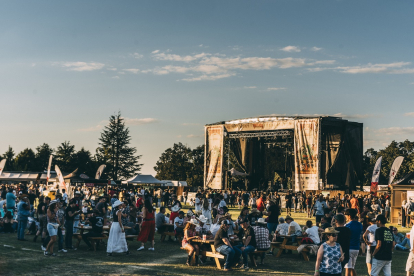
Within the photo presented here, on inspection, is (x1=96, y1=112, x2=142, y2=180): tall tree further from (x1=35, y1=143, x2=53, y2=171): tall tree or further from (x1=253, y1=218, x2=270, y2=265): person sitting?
(x1=253, y1=218, x2=270, y2=265): person sitting

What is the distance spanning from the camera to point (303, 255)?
12.0 m

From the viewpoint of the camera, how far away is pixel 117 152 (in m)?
82.9

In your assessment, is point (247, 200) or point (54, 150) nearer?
point (247, 200)

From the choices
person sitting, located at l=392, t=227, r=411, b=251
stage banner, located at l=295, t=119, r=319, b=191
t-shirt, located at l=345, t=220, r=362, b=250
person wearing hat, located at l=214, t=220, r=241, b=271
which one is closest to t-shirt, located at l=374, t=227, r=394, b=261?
t-shirt, located at l=345, t=220, r=362, b=250

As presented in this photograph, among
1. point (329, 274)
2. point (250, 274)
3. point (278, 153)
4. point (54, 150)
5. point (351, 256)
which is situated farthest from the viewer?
point (54, 150)

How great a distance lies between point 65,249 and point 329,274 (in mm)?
8702

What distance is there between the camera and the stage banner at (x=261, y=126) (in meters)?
35.5

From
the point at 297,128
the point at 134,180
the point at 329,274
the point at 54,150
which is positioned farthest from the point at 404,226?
the point at 54,150

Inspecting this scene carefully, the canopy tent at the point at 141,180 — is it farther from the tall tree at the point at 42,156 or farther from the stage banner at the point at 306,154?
the tall tree at the point at 42,156

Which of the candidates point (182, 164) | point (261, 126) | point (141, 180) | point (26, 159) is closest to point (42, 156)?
point (26, 159)

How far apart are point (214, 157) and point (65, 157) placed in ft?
159

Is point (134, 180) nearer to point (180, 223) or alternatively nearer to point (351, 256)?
point (180, 223)

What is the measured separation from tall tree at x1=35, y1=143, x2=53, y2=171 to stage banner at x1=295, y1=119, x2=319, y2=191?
6118 centimetres

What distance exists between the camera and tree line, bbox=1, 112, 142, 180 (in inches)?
3159
